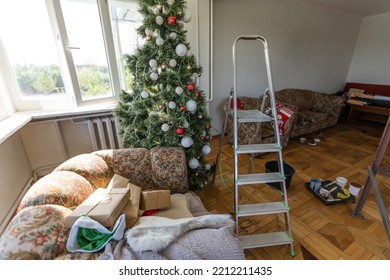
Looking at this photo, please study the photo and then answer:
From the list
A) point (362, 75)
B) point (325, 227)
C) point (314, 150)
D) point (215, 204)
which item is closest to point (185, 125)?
point (215, 204)

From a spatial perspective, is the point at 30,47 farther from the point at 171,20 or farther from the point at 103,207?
the point at 103,207

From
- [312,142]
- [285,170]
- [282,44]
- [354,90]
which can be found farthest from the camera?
[354,90]

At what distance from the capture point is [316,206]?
1.71m

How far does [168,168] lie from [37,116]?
56.6 inches

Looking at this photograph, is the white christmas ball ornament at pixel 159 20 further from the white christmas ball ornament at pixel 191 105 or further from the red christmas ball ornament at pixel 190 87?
the white christmas ball ornament at pixel 191 105

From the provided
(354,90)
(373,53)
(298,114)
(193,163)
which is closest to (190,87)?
(193,163)

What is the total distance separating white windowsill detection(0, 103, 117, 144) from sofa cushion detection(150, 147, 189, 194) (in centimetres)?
105

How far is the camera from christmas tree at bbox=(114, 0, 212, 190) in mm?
1402

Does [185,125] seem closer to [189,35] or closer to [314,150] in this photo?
[189,35]

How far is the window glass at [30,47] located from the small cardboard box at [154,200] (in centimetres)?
168

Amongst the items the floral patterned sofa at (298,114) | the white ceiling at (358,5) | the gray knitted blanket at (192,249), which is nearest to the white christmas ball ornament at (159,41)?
the gray knitted blanket at (192,249)

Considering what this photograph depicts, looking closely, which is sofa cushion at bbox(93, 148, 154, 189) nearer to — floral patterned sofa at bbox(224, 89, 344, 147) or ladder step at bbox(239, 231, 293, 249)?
ladder step at bbox(239, 231, 293, 249)

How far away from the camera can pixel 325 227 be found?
1487 millimetres

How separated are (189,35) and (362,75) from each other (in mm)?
4542
